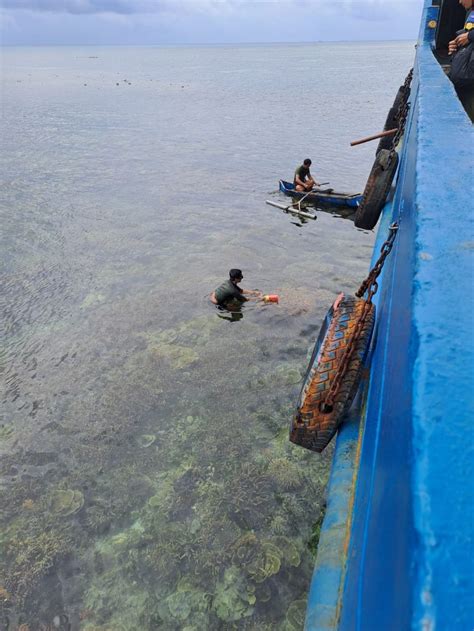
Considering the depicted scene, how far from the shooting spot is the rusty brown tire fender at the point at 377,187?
757cm

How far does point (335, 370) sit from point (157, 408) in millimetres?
5240

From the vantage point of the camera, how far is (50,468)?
6.74 metres

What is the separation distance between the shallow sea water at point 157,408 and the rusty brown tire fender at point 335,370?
2.76 m

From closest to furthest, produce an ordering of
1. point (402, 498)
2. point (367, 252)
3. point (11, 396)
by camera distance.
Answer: point (402, 498) < point (11, 396) < point (367, 252)

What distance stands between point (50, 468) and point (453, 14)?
15805mm

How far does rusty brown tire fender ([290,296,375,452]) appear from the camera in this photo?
3.29 m

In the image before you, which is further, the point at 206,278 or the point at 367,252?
the point at 367,252

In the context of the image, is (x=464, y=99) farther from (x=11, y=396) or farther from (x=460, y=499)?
(x=11, y=396)

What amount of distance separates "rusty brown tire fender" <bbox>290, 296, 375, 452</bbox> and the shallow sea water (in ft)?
9.07

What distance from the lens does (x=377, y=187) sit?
7.74 meters

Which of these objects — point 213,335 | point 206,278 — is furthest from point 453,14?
point 213,335

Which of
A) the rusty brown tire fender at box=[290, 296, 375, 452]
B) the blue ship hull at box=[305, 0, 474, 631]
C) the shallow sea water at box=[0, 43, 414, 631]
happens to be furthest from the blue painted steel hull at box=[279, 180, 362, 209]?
the blue ship hull at box=[305, 0, 474, 631]

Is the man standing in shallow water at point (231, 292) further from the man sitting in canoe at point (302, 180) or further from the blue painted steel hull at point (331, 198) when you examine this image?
the man sitting in canoe at point (302, 180)

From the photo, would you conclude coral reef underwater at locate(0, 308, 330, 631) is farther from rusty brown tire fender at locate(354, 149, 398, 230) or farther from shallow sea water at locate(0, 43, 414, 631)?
rusty brown tire fender at locate(354, 149, 398, 230)
